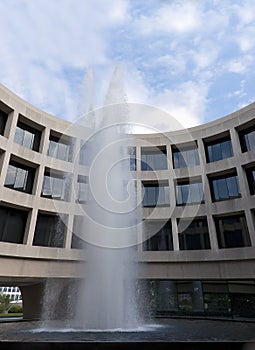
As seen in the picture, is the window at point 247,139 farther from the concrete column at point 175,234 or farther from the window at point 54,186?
the window at point 54,186

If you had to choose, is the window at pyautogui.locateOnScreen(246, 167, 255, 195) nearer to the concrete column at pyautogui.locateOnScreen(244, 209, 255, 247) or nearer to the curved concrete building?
the curved concrete building

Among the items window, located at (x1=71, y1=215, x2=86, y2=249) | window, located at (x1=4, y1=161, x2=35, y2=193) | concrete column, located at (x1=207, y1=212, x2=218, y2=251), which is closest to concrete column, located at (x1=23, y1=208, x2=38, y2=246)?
window, located at (x1=4, y1=161, x2=35, y2=193)

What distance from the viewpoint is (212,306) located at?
69.5 feet

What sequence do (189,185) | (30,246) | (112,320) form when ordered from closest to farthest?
(112,320) < (30,246) < (189,185)

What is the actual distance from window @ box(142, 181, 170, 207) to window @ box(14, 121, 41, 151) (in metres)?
11.0

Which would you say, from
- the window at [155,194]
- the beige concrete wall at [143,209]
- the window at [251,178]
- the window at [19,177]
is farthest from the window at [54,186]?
the window at [251,178]

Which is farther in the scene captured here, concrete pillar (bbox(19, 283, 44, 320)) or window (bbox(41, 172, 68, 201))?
window (bbox(41, 172, 68, 201))

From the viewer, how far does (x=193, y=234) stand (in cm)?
2373

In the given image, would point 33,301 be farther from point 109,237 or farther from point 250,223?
point 250,223

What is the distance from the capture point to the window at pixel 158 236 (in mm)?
23781

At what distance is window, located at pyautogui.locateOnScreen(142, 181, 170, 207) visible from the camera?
997 inches

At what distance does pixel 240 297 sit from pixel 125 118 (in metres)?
16.3

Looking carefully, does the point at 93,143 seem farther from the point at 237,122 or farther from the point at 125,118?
the point at 237,122

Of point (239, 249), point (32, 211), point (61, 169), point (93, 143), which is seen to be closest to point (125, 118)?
point (93, 143)
